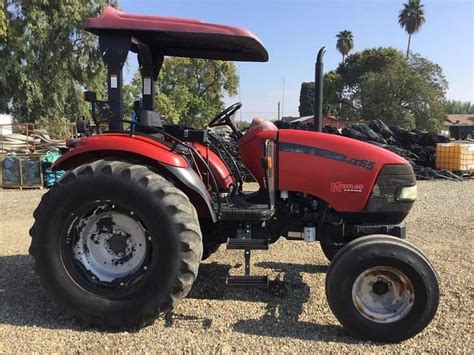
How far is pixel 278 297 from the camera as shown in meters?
4.17

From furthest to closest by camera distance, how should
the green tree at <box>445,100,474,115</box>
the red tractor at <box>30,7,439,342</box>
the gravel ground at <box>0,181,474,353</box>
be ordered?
the green tree at <box>445,100,474,115</box>, the red tractor at <box>30,7,439,342</box>, the gravel ground at <box>0,181,474,353</box>

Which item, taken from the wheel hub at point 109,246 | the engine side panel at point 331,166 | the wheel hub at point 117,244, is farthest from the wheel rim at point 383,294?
the wheel hub at point 117,244

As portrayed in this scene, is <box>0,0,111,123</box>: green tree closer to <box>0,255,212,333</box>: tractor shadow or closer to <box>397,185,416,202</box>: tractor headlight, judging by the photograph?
<box>0,255,212,333</box>: tractor shadow

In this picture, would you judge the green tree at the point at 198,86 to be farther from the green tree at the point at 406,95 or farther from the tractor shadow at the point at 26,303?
the tractor shadow at the point at 26,303

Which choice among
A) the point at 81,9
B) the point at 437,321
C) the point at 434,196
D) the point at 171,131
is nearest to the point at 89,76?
the point at 81,9

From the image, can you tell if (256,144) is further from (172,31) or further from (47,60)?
(47,60)

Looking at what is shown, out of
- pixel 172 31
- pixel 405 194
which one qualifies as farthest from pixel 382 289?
pixel 172 31

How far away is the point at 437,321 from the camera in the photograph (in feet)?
11.9

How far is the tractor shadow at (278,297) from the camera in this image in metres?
3.43

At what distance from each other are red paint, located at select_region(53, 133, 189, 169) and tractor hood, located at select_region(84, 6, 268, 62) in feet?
2.60

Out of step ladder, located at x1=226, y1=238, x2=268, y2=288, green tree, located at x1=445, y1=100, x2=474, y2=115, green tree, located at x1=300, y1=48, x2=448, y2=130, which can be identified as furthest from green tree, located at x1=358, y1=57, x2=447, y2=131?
green tree, located at x1=445, y1=100, x2=474, y2=115

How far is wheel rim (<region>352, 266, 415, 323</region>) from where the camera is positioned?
3.31m

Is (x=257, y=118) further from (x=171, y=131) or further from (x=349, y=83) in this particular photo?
(x=349, y=83)

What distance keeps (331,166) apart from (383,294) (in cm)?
101
